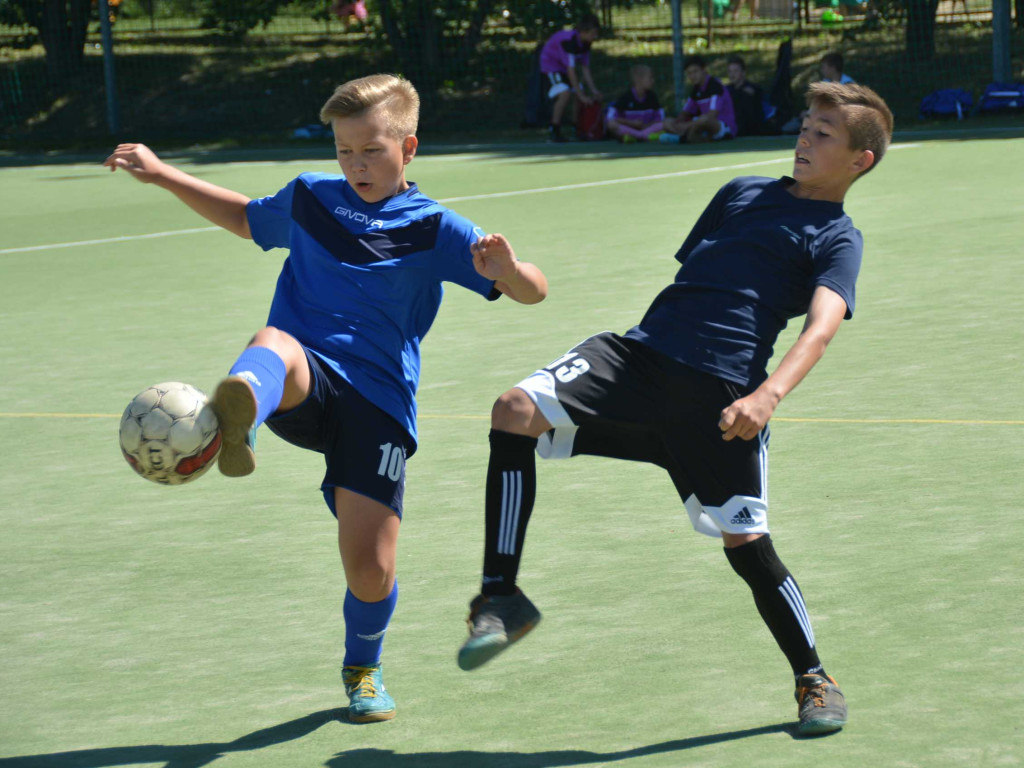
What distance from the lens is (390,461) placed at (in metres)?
4.03

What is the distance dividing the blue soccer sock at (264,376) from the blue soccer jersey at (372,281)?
291 millimetres

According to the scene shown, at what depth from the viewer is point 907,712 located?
12.6ft

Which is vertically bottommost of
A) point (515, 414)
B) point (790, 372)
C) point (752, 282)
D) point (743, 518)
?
point (743, 518)

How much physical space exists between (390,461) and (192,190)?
1.04 metres

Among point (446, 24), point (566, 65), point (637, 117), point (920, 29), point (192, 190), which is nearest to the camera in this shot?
point (192, 190)

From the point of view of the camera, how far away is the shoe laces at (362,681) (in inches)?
157

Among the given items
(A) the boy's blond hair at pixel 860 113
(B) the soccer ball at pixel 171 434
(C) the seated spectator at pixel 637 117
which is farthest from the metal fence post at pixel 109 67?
(B) the soccer ball at pixel 171 434

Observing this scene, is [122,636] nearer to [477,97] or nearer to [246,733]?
[246,733]

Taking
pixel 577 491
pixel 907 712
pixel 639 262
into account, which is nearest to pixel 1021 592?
pixel 907 712

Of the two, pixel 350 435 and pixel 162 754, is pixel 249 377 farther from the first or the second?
pixel 162 754

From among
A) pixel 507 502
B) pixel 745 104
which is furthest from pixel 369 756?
pixel 745 104

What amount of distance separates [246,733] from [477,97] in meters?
25.6

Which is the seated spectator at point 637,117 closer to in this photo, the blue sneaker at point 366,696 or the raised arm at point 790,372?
the raised arm at point 790,372

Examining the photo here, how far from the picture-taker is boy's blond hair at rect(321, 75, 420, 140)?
4.12 metres
